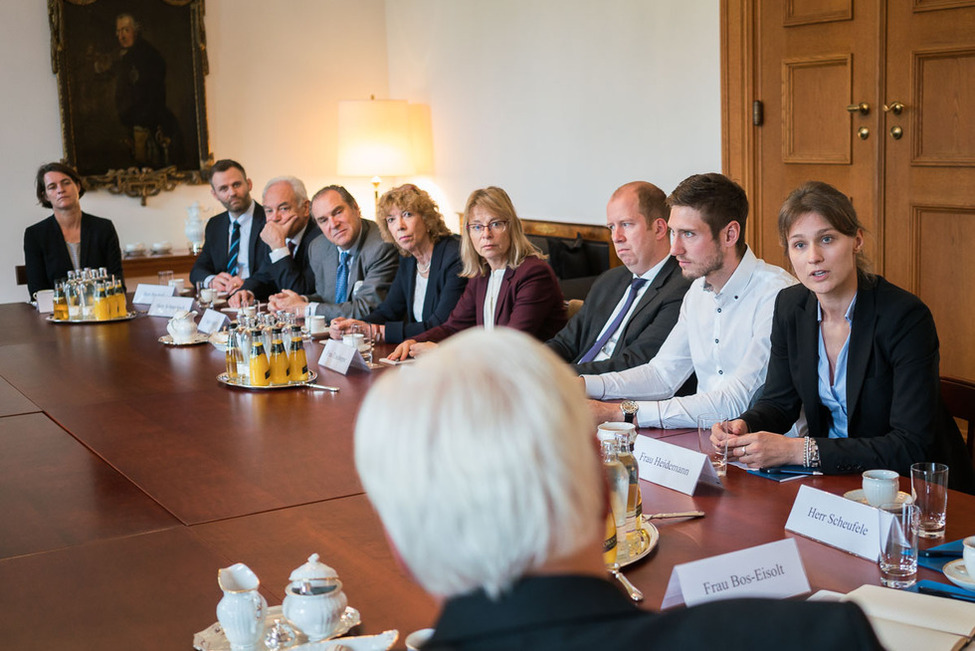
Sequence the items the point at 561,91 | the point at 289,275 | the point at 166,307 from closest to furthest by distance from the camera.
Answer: the point at 166,307
the point at 289,275
the point at 561,91

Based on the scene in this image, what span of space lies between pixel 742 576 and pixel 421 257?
3354 millimetres

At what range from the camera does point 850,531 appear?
5.83 feet

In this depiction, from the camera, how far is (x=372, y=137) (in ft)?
26.3

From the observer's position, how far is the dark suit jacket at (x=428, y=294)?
14.7 feet

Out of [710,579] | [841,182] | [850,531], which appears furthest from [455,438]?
[841,182]

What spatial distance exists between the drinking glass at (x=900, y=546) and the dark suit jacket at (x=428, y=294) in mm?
2941

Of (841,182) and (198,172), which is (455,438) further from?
(198,172)

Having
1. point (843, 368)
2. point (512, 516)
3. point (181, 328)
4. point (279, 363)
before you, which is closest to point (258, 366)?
point (279, 363)

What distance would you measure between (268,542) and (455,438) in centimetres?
128

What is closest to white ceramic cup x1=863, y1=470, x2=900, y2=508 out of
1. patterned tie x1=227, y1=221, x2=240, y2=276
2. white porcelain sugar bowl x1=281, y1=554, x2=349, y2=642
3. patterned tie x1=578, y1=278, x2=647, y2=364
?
white porcelain sugar bowl x1=281, y1=554, x2=349, y2=642

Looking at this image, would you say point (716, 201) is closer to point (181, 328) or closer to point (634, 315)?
point (634, 315)

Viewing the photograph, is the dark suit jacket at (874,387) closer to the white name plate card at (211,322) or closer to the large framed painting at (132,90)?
the white name plate card at (211,322)

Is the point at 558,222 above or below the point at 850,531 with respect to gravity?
above

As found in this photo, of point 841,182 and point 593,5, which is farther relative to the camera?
point 593,5
